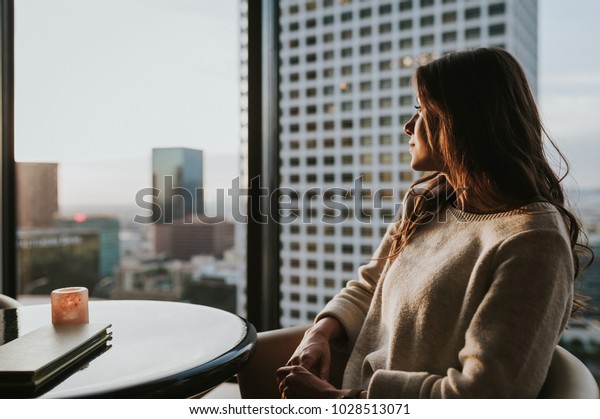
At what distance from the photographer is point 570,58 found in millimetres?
1696

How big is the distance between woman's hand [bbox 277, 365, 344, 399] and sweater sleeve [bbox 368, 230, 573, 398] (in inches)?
10.4

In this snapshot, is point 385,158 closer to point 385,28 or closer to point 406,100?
point 406,100

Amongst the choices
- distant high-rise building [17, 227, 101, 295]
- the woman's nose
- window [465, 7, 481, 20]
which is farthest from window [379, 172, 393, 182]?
distant high-rise building [17, 227, 101, 295]

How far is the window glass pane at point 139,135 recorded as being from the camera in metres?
2.28

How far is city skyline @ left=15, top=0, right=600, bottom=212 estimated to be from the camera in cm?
169

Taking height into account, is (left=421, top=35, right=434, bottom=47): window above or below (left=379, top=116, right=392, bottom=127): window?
above

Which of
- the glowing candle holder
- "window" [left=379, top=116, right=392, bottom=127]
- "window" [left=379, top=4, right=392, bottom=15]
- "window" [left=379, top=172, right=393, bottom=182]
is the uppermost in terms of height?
"window" [left=379, top=4, right=392, bottom=15]

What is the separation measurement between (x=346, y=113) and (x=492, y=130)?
1118 millimetres

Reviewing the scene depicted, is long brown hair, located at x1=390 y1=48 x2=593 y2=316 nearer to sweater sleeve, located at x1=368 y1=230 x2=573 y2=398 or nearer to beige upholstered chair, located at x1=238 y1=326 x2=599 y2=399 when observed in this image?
sweater sleeve, located at x1=368 y1=230 x2=573 y2=398

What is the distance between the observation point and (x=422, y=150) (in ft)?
3.92

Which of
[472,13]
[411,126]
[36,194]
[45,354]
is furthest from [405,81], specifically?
[36,194]

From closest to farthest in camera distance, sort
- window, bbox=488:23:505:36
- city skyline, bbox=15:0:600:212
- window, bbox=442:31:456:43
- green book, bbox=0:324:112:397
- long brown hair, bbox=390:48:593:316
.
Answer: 1. green book, bbox=0:324:112:397
2. long brown hair, bbox=390:48:593:316
3. city skyline, bbox=15:0:600:212
4. window, bbox=488:23:505:36
5. window, bbox=442:31:456:43
